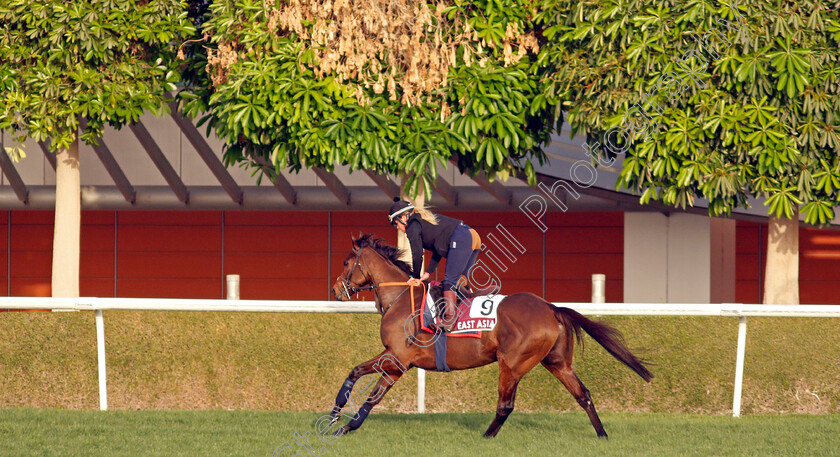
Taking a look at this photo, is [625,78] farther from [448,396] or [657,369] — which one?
[448,396]

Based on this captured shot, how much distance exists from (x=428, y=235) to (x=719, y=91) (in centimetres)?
605

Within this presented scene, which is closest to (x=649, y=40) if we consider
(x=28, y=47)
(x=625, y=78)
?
(x=625, y=78)

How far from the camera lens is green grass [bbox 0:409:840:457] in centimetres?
699

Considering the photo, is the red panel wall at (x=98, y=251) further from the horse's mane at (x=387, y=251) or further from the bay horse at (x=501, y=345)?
the bay horse at (x=501, y=345)

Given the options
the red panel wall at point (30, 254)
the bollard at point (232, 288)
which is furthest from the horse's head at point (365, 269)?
the red panel wall at point (30, 254)

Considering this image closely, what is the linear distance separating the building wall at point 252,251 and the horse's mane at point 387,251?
15596mm

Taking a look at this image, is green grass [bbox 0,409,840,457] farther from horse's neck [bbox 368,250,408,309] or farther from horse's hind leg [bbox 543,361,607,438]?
horse's neck [bbox 368,250,408,309]

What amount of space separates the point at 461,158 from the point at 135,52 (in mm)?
5497

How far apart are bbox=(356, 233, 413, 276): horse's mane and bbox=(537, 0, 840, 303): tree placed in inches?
207

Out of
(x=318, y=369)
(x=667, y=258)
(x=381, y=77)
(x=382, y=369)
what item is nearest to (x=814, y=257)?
(x=667, y=258)

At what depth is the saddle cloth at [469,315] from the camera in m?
7.45

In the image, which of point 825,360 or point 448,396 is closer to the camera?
Answer: point 448,396

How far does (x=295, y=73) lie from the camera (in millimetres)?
12617

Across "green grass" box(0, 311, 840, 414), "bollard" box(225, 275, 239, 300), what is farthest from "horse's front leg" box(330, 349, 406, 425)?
"bollard" box(225, 275, 239, 300)
